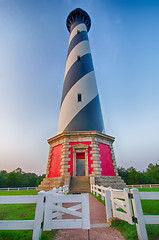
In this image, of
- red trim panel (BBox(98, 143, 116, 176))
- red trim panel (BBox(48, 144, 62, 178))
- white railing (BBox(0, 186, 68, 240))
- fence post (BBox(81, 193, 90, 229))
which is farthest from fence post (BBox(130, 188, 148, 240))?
red trim panel (BBox(48, 144, 62, 178))

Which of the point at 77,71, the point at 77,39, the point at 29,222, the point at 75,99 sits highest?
the point at 77,39

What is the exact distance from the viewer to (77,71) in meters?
16.2

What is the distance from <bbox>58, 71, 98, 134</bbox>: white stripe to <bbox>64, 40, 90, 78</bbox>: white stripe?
2.81 metres

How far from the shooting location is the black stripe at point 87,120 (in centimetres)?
1375

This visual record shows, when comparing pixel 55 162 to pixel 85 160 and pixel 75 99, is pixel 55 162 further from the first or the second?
pixel 75 99

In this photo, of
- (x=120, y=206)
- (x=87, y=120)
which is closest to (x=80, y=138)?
(x=87, y=120)

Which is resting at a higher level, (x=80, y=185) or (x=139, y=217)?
(x=80, y=185)

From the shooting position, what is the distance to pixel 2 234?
9.02ft

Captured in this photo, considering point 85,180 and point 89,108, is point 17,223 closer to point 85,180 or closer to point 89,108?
point 85,180

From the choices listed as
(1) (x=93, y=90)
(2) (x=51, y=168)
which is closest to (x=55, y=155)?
(2) (x=51, y=168)

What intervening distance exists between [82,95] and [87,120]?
2.95m

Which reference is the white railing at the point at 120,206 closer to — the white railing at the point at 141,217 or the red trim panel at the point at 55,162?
the white railing at the point at 141,217

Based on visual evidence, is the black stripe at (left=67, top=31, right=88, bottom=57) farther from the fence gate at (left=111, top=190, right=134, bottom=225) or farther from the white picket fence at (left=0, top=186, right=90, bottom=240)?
the white picket fence at (left=0, top=186, right=90, bottom=240)

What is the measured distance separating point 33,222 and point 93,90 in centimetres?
1451
